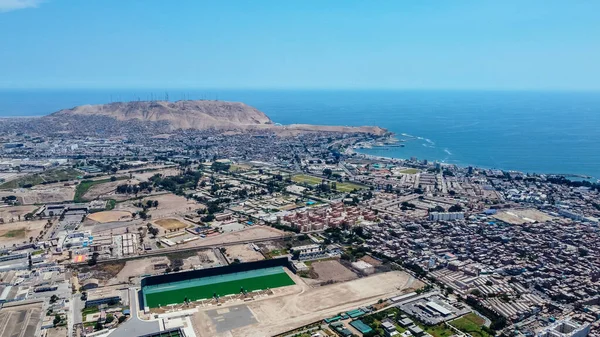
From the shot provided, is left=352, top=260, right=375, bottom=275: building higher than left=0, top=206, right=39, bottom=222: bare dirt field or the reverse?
higher

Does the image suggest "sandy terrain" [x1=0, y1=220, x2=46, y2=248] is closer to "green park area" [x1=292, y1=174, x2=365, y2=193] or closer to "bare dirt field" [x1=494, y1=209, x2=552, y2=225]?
"green park area" [x1=292, y1=174, x2=365, y2=193]

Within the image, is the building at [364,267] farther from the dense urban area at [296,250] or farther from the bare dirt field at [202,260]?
the bare dirt field at [202,260]

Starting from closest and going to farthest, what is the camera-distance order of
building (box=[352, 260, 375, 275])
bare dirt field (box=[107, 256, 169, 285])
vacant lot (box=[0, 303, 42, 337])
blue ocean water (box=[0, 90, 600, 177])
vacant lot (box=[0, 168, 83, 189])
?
vacant lot (box=[0, 303, 42, 337]) < bare dirt field (box=[107, 256, 169, 285]) < building (box=[352, 260, 375, 275]) < vacant lot (box=[0, 168, 83, 189]) < blue ocean water (box=[0, 90, 600, 177])

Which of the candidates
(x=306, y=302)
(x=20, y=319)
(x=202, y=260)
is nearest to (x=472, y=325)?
(x=306, y=302)

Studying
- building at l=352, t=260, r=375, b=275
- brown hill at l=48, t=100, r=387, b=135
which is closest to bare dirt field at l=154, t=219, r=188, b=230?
building at l=352, t=260, r=375, b=275

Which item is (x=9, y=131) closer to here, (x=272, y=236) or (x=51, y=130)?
(x=51, y=130)

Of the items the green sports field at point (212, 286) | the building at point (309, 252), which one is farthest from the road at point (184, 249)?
the green sports field at point (212, 286)

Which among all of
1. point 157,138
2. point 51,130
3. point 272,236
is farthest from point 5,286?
point 51,130
